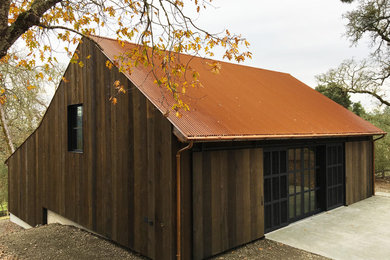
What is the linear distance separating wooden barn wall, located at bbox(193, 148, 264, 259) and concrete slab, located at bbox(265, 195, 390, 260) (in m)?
0.93

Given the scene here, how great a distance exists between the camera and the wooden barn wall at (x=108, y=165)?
535 cm

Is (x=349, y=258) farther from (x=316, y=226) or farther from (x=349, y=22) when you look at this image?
(x=349, y=22)

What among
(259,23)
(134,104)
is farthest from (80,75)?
(259,23)

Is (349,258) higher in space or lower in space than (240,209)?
lower

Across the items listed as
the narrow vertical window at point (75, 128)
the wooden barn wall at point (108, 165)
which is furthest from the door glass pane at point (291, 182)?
the narrow vertical window at point (75, 128)

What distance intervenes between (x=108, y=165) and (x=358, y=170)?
27.8 ft

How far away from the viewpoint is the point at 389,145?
1552cm

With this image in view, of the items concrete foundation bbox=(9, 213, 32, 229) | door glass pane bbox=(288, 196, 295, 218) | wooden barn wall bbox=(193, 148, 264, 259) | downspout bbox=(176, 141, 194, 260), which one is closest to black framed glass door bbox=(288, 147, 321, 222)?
door glass pane bbox=(288, 196, 295, 218)

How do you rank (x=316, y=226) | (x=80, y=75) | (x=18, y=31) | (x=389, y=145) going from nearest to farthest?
(x=18, y=31) < (x=316, y=226) < (x=80, y=75) < (x=389, y=145)

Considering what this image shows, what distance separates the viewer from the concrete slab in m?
5.98

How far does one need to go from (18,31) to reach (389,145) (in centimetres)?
1705

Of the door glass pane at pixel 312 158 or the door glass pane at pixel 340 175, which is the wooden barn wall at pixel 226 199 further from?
the door glass pane at pixel 340 175

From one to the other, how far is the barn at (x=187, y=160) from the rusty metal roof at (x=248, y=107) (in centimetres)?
4

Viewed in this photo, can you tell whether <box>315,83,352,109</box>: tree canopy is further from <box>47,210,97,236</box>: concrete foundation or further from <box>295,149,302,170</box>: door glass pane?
<box>47,210,97,236</box>: concrete foundation
